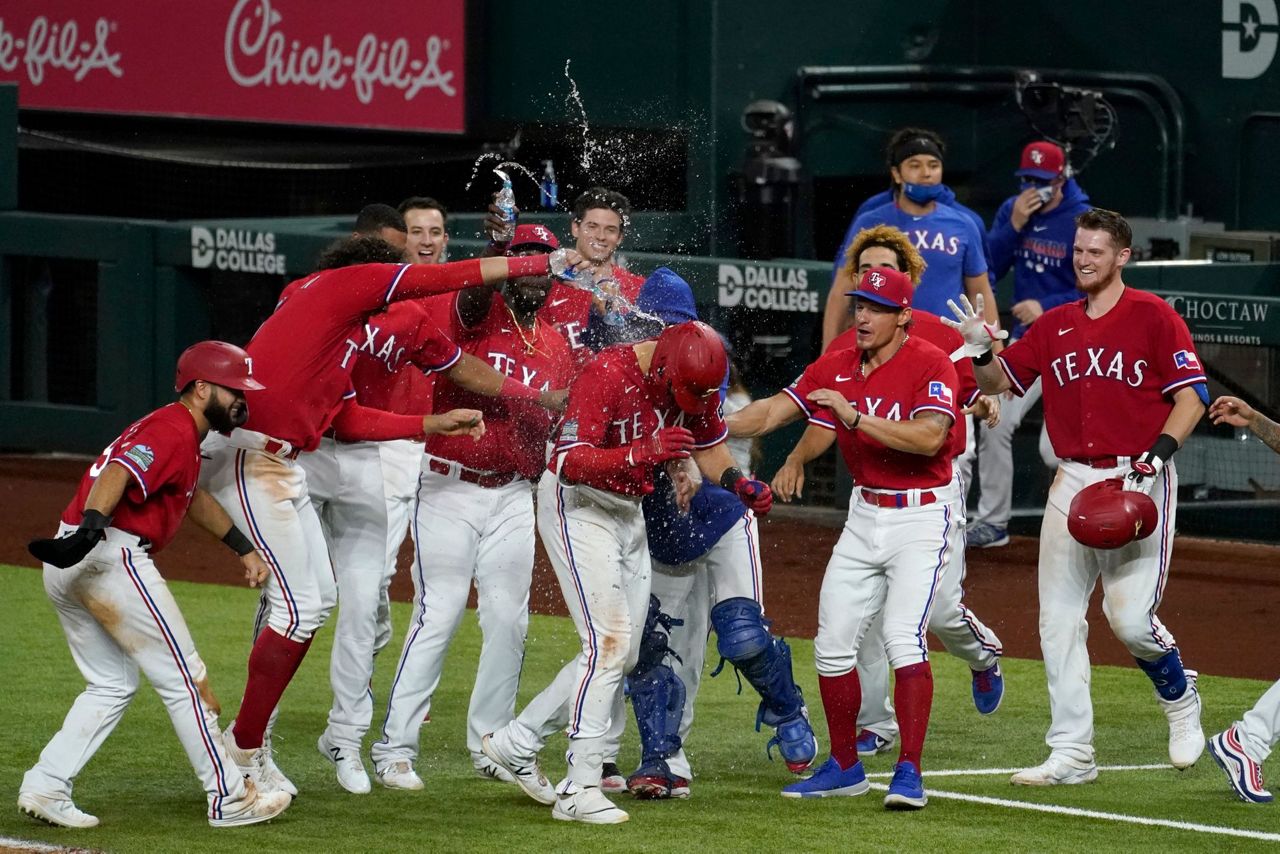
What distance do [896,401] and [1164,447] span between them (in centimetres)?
91

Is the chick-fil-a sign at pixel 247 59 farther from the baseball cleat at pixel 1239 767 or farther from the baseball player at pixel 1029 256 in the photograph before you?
the baseball cleat at pixel 1239 767

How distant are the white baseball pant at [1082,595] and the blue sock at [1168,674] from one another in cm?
3

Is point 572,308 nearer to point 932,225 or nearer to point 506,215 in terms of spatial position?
point 506,215

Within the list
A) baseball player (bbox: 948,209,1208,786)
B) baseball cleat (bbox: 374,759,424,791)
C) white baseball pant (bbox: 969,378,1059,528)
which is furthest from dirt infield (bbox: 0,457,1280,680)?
baseball cleat (bbox: 374,759,424,791)

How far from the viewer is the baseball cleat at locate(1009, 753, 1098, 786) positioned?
7.24 m

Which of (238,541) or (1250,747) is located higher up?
(238,541)

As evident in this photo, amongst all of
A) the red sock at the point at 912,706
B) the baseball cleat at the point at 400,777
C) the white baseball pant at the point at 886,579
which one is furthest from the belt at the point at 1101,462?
the baseball cleat at the point at 400,777

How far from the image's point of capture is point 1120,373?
7258 millimetres

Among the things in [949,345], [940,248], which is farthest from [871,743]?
[940,248]

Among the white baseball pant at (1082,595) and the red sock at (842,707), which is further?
the white baseball pant at (1082,595)

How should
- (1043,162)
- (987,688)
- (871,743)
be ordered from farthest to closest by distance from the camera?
1. (1043,162)
2. (987,688)
3. (871,743)

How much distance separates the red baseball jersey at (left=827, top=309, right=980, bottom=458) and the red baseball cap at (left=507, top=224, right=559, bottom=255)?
1.02 metres

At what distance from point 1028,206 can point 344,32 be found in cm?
685

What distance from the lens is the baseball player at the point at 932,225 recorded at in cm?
1010
